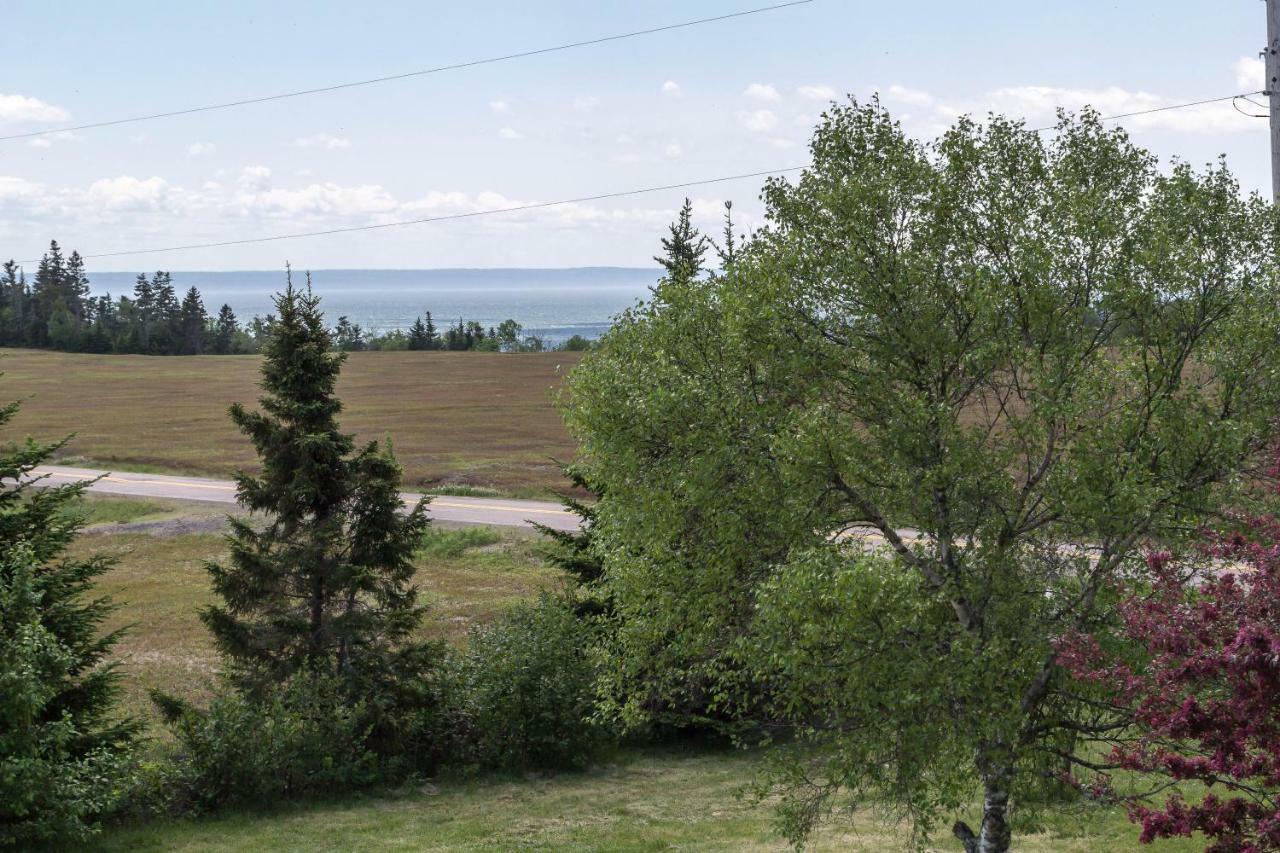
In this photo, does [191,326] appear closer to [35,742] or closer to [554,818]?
[554,818]

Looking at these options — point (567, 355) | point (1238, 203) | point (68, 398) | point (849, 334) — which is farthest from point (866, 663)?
point (567, 355)

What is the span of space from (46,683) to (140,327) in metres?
156

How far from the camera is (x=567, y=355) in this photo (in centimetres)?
14562

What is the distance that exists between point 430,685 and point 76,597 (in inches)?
257

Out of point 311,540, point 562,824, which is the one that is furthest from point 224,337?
point 562,824

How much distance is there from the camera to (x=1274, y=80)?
1421 cm

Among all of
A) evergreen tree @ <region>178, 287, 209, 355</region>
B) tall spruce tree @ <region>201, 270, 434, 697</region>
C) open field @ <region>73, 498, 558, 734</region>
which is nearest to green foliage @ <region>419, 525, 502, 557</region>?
open field @ <region>73, 498, 558, 734</region>

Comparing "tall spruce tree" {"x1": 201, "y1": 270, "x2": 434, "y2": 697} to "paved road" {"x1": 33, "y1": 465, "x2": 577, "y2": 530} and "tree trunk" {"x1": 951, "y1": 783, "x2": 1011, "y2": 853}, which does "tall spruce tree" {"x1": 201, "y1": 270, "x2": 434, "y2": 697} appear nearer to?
"tree trunk" {"x1": 951, "y1": 783, "x2": 1011, "y2": 853}

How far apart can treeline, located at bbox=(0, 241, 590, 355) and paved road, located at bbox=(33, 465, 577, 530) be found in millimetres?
93080

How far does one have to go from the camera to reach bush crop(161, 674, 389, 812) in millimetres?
19922

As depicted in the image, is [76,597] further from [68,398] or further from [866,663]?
[68,398]

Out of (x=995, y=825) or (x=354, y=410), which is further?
(x=354, y=410)

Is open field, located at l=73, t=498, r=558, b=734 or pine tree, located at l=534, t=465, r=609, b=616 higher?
pine tree, located at l=534, t=465, r=609, b=616

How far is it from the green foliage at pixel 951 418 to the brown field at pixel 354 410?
77.2 ft
